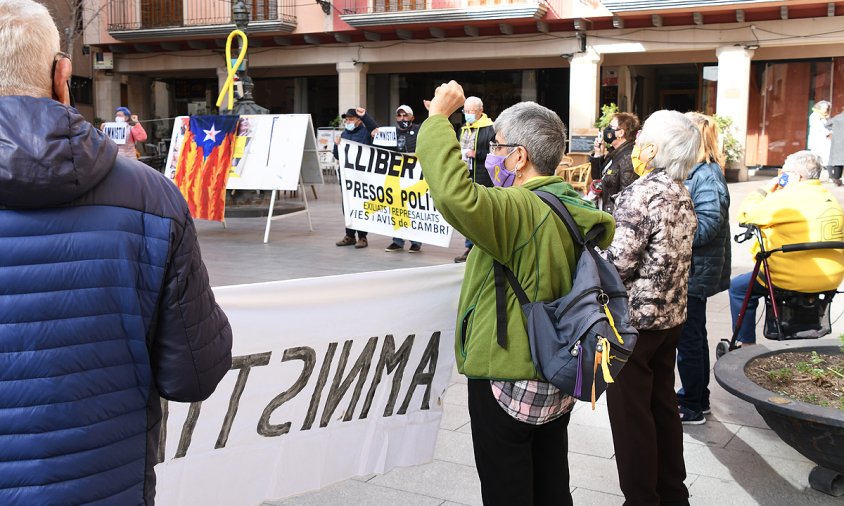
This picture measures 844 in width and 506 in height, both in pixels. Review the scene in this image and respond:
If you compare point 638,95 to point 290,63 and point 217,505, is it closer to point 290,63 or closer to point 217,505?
point 290,63

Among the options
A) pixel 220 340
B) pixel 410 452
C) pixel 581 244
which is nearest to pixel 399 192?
pixel 410 452

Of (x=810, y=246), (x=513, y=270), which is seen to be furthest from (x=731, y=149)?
(x=513, y=270)

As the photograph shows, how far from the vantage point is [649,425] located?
11.9 ft

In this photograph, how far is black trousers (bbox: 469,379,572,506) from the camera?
9.28 feet

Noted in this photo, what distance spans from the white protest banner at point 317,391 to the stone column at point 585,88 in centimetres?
2216

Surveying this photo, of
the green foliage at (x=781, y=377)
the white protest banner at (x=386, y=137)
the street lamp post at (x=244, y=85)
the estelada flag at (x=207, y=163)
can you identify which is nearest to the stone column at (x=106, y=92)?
the white protest banner at (x=386, y=137)

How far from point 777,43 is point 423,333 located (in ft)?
74.2

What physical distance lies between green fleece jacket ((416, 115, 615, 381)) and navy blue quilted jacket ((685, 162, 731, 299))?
1.99 meters

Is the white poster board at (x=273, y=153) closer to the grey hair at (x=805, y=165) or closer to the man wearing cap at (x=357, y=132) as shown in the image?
the man wearing cap at (x=357, y=132)

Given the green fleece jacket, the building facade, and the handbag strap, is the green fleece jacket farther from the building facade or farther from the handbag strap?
the building facade

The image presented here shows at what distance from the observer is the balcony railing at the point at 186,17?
28.4m

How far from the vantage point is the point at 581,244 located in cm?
282

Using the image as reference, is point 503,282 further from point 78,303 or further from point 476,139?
point 476,139

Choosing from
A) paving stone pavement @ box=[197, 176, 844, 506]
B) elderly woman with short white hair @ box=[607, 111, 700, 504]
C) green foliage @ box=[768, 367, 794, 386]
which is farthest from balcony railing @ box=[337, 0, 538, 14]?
elderly woman with short white hair @ box=[607, 111, 700, 504]
